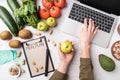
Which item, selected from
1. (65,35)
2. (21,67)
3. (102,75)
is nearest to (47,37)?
(65,35)

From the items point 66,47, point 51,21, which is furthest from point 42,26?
point 66,47

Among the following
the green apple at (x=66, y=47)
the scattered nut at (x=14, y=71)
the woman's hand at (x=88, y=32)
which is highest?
the woman's hand at (x=88, y=32)

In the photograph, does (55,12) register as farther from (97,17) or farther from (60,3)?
(97,17)

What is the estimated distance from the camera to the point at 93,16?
132cm

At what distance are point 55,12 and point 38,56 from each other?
0.23 meters

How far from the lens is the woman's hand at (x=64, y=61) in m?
1.28

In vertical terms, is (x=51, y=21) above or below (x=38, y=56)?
above

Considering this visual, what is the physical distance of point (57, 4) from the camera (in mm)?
1333

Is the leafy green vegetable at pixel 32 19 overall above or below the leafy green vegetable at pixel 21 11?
below

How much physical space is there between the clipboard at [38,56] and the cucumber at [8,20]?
8 cm

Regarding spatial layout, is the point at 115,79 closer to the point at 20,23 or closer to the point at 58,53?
the point at 58,53

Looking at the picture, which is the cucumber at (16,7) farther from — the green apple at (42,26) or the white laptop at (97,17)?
the white laptop at (97,17)

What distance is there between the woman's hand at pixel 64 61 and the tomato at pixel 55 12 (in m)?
0.18

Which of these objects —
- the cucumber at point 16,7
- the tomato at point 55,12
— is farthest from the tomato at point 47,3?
the cucumber at point 16,7
